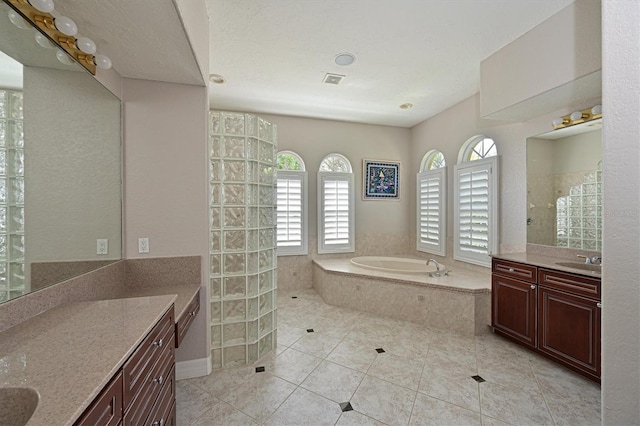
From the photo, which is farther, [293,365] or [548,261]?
[548,261]

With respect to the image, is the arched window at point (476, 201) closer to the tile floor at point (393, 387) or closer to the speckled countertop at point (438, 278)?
the speckled countertop at point (438, 278)

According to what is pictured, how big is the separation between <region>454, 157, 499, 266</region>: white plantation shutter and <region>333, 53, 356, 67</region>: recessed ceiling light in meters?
2.12

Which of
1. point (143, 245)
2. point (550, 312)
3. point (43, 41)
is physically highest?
point (43, 41)

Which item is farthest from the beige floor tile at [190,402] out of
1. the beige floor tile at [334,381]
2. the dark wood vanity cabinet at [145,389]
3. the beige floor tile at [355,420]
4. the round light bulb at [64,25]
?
the round light bulb at [64,25]

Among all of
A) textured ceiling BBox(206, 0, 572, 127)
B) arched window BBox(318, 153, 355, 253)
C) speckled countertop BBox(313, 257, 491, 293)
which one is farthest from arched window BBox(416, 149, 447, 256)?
arched window BBox(318, 153, 355, 253)

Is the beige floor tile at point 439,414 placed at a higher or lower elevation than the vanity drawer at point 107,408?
lower

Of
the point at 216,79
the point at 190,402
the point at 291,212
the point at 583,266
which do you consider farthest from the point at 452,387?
the point at 216,79

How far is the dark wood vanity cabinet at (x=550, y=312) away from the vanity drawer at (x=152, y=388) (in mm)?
2883

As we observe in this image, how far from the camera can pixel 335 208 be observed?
15.5 feet

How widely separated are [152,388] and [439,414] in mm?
1741

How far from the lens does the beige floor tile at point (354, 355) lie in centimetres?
245

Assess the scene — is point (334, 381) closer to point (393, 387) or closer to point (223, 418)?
point (393, 387)

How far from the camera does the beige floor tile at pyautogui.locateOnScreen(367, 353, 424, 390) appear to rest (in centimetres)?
221

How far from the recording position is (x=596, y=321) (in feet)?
6.78
